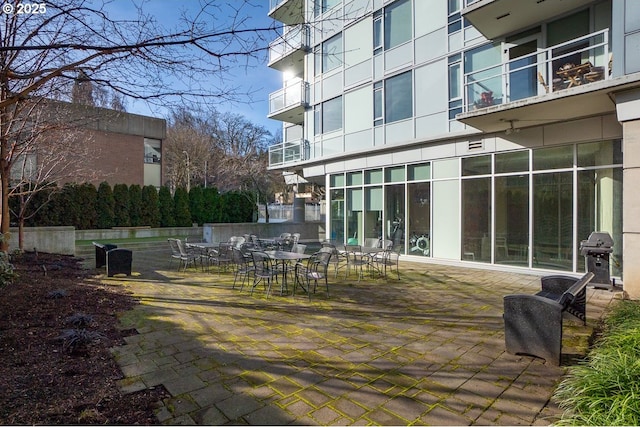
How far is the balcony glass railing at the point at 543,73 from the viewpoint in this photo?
7.91m

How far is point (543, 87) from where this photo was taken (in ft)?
27.9

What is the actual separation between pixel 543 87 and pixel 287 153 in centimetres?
1199

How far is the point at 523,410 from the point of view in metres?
2.93

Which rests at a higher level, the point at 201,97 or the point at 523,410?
the point at 201,97

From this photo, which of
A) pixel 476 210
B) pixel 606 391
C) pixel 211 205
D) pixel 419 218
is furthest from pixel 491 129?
pixel 211 205

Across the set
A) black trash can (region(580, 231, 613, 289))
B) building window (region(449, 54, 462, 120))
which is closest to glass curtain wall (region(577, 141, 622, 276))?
black trash can (region(580, 231, 613, 289))

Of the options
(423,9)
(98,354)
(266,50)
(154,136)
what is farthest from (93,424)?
(154,136)

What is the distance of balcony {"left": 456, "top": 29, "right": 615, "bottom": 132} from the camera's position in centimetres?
762

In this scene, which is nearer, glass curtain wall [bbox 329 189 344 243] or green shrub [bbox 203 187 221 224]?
glass curtain wall [bbox 329 189 344 243]

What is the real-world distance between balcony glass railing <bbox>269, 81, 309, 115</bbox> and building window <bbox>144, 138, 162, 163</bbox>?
1379 cm

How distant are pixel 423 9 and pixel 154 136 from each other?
2279 centimetres

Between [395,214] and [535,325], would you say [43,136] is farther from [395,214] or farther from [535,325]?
[395,214]

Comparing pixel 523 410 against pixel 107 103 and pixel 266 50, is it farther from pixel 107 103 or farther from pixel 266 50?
pixel 107 103

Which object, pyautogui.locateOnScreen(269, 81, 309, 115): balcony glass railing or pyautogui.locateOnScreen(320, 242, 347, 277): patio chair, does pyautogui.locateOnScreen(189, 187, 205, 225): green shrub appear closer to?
pyautogui.locateOnScreen(269, 81, 309, 115): balcony glass railing
